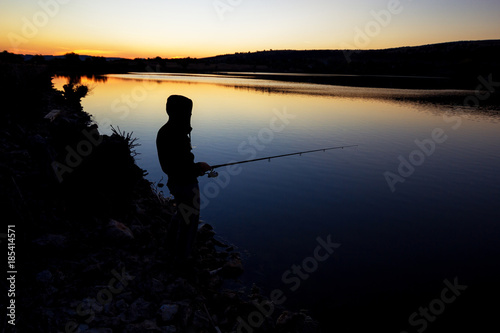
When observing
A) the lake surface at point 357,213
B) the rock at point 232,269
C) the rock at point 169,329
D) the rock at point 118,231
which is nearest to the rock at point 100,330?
the rock at point 169,329

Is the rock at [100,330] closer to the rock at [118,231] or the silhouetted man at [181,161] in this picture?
the silhouetted man at [181,161]

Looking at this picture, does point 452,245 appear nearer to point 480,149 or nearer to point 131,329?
point 131,329

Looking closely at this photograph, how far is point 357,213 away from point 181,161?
21.1ft

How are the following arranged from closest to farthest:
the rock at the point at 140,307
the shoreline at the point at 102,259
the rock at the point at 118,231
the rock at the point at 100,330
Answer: the rock at the point at 100,330
the shoreline at the point at 102,259
the rock at the point at 140,307
the rock at the point at 118,231

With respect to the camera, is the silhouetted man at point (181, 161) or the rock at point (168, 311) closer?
the rock at point (168, 311)

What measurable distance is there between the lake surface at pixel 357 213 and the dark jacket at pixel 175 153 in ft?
9.01

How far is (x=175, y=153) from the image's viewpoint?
4.38 meters

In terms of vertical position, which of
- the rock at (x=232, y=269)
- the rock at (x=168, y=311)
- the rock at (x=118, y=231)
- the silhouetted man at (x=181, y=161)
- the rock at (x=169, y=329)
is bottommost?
the rock at (x=232, y=269)

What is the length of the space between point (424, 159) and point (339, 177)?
608 centimetres

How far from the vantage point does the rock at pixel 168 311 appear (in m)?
3.91

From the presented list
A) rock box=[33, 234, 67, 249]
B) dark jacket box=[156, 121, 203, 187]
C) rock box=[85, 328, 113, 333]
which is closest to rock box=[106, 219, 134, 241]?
rock box=[33, 234, 67, 249]

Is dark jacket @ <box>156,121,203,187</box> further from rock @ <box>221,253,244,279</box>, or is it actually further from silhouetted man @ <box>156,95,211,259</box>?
rock @ <box>221,253,244,279</box>

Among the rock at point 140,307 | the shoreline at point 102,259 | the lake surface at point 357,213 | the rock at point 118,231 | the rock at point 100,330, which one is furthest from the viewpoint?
the lake surface at point 357,213

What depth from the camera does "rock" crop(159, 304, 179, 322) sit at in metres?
3.91
